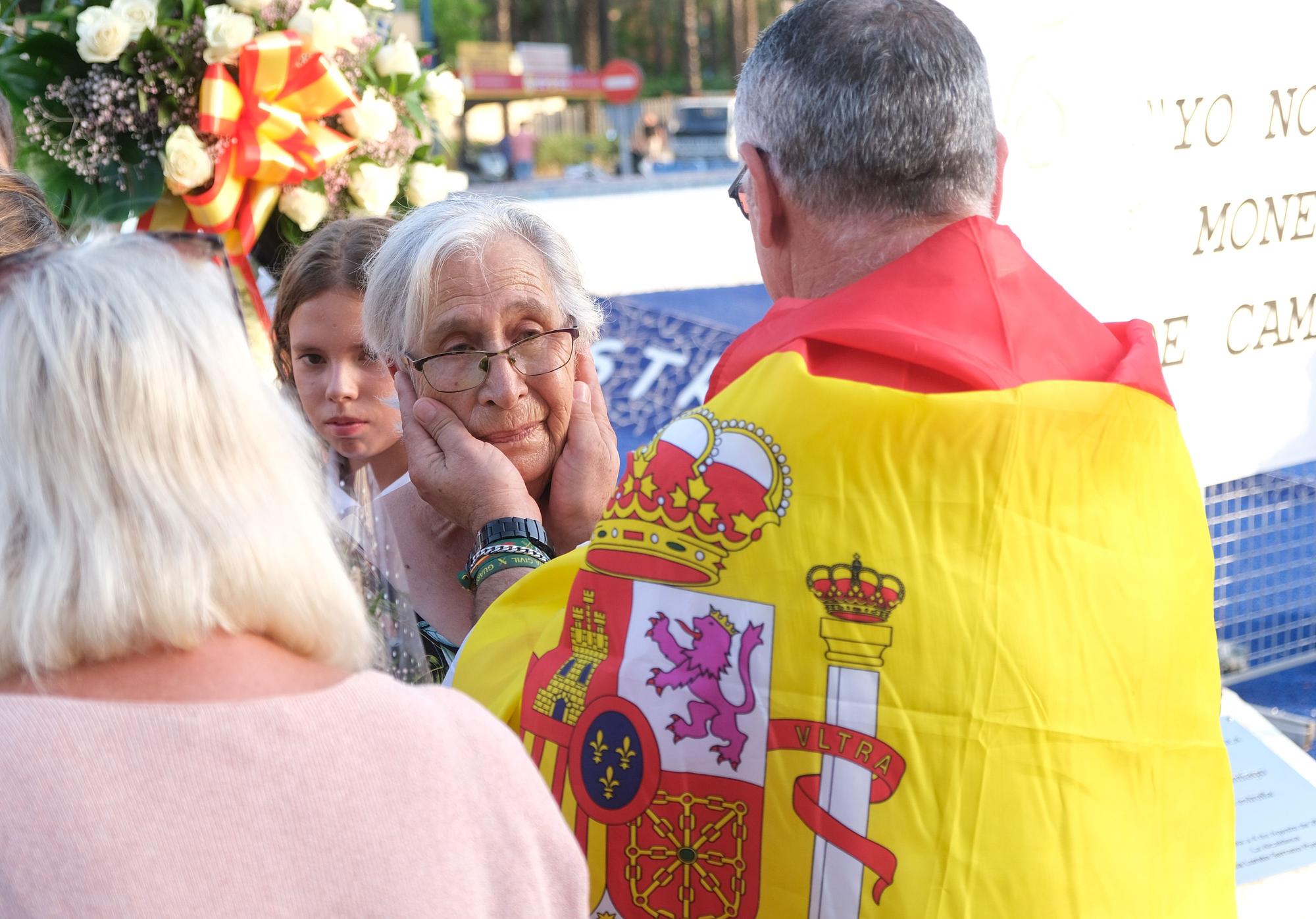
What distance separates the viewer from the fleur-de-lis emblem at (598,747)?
4.83 ft

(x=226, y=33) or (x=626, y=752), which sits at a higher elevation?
(x=226, y=33)

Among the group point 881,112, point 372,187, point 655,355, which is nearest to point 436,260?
point 881,112

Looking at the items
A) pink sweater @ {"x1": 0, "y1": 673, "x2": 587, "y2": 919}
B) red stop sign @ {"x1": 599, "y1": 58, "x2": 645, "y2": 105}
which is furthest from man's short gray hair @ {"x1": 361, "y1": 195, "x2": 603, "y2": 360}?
red stop sign @ {"x1": 599, "y1": 58, "x2": 645, "y2": 105}

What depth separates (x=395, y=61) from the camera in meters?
3.60

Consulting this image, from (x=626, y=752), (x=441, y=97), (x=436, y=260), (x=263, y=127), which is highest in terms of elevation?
(x=441, y=97)

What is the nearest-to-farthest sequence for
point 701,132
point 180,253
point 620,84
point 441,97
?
point 180,253 < point 441,97 < point 701,132 < point 620,84

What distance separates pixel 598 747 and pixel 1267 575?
13.0ft

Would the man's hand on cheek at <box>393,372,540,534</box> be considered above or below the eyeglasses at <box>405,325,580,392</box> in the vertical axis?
below

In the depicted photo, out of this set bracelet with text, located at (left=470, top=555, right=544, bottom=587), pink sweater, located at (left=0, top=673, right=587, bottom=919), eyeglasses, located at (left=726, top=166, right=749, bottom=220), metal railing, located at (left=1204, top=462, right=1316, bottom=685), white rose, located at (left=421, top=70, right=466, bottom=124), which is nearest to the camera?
pink sweater, located at (left=0, top=673, right=587, bottom=919)

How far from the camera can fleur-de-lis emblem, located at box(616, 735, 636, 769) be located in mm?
1462

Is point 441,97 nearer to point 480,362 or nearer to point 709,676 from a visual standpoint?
point 480,362

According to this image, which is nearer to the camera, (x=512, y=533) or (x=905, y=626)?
(x=905, y=626)

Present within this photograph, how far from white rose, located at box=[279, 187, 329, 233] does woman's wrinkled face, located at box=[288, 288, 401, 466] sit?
54 centimetres

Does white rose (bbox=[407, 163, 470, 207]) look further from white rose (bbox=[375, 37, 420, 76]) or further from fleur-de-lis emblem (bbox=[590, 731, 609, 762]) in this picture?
fleur-de-lis emblem (bbox=[590, 731, 609, 762])
